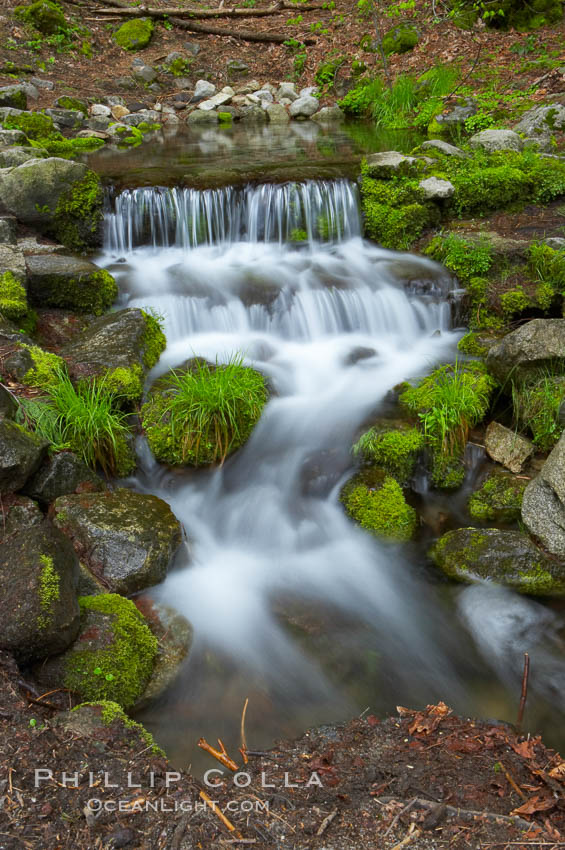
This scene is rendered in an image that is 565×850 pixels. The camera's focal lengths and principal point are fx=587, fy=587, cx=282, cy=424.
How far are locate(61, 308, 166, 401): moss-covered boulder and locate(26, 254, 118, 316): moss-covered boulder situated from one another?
0.45 metres

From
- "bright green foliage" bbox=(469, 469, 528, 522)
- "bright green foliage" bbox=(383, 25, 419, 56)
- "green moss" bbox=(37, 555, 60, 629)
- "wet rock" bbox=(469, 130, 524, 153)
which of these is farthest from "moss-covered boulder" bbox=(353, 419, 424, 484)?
"bright green foliage" bbox=(383, 25, 419, 56)

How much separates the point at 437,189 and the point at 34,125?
325 inches

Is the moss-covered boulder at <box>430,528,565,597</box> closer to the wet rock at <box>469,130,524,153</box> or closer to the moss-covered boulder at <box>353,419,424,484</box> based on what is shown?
the moss-covered boulder at <box>353,419,424,484</box>

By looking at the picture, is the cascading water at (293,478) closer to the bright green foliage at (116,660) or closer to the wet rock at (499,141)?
the bright green foliage at (116,660)

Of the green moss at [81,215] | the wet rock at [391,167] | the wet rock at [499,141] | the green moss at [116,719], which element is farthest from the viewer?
the wet rock at [499,141]

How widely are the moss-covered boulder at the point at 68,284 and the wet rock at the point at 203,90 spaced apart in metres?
11.5

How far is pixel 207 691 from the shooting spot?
3.43m

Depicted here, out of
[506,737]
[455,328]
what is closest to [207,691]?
[506,737]

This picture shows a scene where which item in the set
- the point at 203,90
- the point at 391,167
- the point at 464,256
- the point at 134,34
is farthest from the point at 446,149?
the point at 134,34

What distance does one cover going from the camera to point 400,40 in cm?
1524

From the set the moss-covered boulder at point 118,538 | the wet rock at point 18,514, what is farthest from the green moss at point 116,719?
the wet rock at point 18,514

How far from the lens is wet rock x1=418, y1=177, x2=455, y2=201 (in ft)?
26.0

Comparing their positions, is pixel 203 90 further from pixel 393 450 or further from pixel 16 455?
pixel 16 455

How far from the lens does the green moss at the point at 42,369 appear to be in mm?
4617
